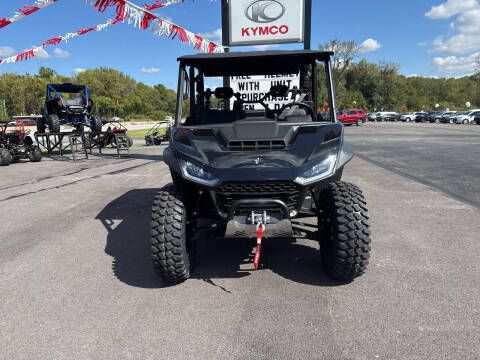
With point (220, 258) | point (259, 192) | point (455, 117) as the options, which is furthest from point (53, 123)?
point (455, 117)

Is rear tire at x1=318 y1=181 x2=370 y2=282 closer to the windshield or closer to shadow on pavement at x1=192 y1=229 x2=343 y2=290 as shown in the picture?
shadow on pavement at x1=192 y1=229 x2=343 y2=290

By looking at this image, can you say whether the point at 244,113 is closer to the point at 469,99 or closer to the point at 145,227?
the point at 145,227

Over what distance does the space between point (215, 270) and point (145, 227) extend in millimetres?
2030

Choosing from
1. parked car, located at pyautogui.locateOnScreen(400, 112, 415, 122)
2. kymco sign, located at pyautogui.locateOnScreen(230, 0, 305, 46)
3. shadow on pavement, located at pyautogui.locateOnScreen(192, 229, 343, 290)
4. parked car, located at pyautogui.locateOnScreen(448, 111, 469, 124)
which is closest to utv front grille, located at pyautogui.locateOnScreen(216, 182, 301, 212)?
shadow on pavement, located at pyautogui.locateOnScreen(192, 229, 343, 290)

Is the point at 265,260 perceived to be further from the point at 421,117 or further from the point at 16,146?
the point at 421,117

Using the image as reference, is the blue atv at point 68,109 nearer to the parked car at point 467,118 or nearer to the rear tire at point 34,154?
the rear tire at point 34,154

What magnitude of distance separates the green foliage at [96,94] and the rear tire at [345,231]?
134 feet

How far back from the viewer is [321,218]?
358 cm

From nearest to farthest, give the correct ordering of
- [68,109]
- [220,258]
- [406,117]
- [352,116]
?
[220,258] < [68,109] < [352,116] < [406,117]

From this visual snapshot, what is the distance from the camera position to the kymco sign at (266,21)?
11.8m

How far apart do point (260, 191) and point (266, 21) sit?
10071 millimetres

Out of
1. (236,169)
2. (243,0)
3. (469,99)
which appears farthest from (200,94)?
(469,99)

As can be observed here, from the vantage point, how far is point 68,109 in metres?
17.2

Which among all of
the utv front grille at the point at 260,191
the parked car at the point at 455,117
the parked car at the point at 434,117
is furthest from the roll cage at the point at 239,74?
the parked car at the point at 434,117
